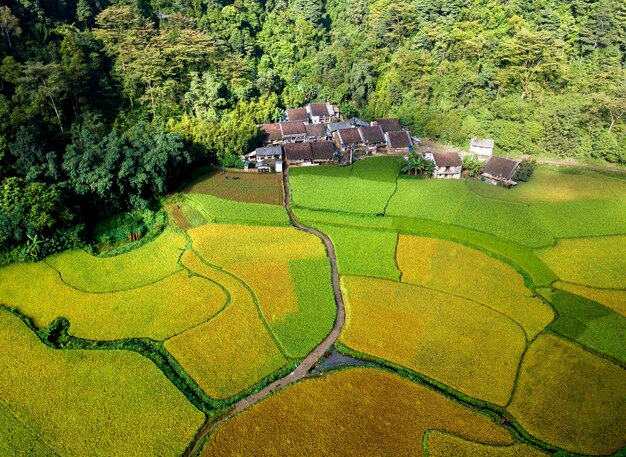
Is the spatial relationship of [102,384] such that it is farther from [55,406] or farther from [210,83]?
[210,83]

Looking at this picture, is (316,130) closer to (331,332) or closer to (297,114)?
(297,114)

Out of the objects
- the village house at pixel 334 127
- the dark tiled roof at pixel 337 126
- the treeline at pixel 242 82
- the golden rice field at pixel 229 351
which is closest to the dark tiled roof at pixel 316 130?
the village house at pixel 334 127

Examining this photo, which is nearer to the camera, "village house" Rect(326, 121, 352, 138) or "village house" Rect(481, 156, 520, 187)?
"village house" Rect(481, 156, 520, 187)

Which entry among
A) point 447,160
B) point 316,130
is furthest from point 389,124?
point 447,160

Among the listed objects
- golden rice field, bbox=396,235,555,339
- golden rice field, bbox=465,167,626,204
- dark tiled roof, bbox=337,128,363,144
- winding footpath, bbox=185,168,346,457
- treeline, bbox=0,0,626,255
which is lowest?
winding footpath, bbox=185,168,346,457

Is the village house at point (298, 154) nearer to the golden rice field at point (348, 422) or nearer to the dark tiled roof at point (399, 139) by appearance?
the dark tiled roof at point (399, 139)

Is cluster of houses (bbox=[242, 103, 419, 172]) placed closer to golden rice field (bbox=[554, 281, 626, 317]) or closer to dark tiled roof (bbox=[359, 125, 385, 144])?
dark tiled roof (bbox=[359, 125, 385, 144])

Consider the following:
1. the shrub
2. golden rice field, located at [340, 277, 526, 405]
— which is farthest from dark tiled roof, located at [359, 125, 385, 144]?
golden rice field, located at [340, 277, 526, 405]
